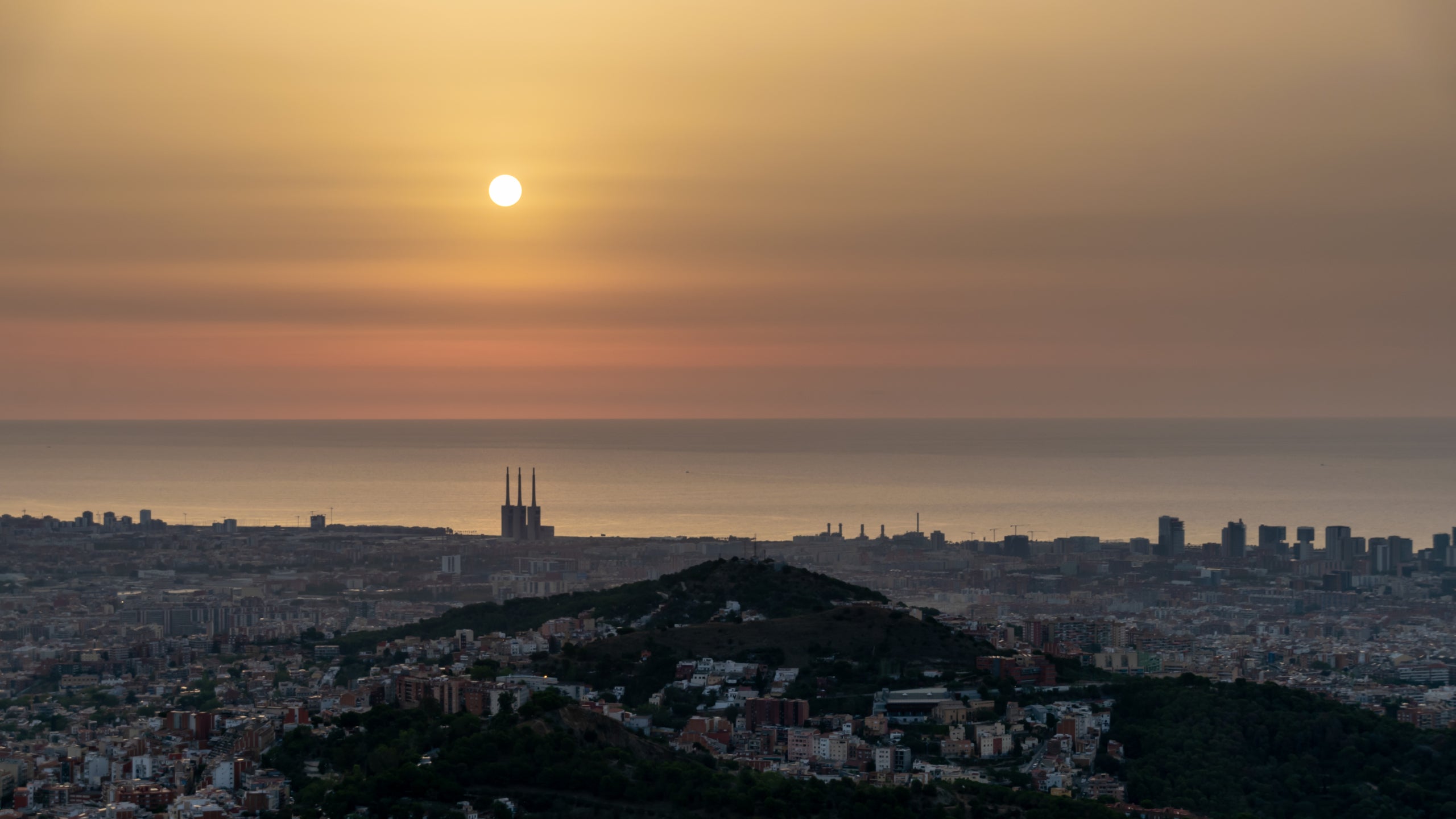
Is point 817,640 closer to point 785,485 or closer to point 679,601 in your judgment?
point 679,601

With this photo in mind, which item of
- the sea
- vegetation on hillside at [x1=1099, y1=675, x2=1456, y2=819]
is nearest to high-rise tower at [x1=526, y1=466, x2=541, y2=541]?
the sea

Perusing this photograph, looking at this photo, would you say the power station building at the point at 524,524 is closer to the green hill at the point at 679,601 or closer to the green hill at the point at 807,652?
the green hill at the point at 679,601

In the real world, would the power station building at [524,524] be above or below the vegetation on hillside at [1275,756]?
above

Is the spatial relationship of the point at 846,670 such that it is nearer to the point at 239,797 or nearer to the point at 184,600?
the point at 239,797

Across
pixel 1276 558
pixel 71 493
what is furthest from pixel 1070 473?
pixel 71 493

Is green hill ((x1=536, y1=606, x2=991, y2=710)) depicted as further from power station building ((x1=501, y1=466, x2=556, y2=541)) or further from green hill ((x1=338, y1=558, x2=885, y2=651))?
power station building ((x1=501, y1=466, x2=556, y2=541))

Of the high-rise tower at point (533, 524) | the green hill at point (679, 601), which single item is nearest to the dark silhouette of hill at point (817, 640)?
the green hill at point (679, 601)

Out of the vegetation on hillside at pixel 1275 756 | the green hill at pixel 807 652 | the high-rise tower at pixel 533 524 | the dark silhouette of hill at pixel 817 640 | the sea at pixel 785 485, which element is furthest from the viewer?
the sea at pixel 785 485
